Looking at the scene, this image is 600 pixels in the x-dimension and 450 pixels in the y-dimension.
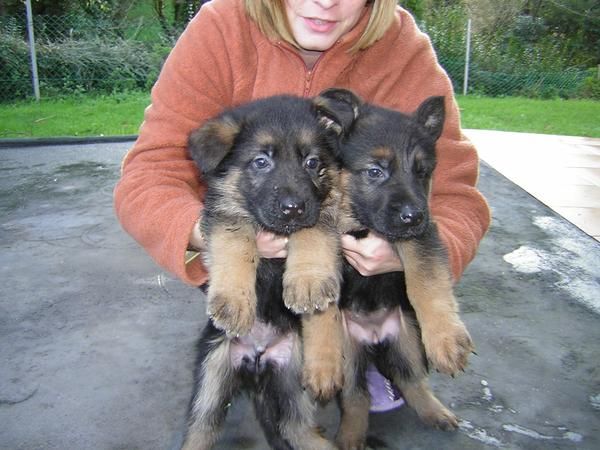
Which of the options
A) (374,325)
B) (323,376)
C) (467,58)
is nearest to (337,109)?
(374,325)

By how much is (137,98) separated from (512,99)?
27.0ft

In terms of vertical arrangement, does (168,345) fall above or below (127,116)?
above

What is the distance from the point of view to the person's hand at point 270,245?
2.28m

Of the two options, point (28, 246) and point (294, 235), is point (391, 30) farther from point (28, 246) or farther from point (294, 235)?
point (28, 246)

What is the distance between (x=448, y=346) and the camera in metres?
2.06

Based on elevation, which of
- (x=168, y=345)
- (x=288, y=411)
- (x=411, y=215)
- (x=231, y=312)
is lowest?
(x=168, y=345)

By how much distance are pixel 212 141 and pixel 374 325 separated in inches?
38.0

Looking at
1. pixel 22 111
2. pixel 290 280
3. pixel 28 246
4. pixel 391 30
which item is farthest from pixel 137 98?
pixel 290 280

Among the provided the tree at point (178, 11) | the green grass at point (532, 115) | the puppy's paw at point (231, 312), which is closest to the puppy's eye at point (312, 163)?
the puppy's paw at point (231, 312)

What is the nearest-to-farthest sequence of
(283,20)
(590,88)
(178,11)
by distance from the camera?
(283,20), (590,88), (178,11)

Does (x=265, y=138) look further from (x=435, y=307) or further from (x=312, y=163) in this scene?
(x=435, y=307)

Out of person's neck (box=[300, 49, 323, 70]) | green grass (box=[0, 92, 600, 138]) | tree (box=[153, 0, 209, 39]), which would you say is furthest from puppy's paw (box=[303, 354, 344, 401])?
tree (box=[153, 0, 209, 39])

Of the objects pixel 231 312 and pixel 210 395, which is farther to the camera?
pixel 210 395

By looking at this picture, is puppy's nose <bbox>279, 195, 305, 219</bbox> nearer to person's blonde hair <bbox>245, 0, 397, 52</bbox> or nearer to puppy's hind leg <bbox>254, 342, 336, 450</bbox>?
puppy's hind leg <bbox>254, 342, 336, 450</bbox>
